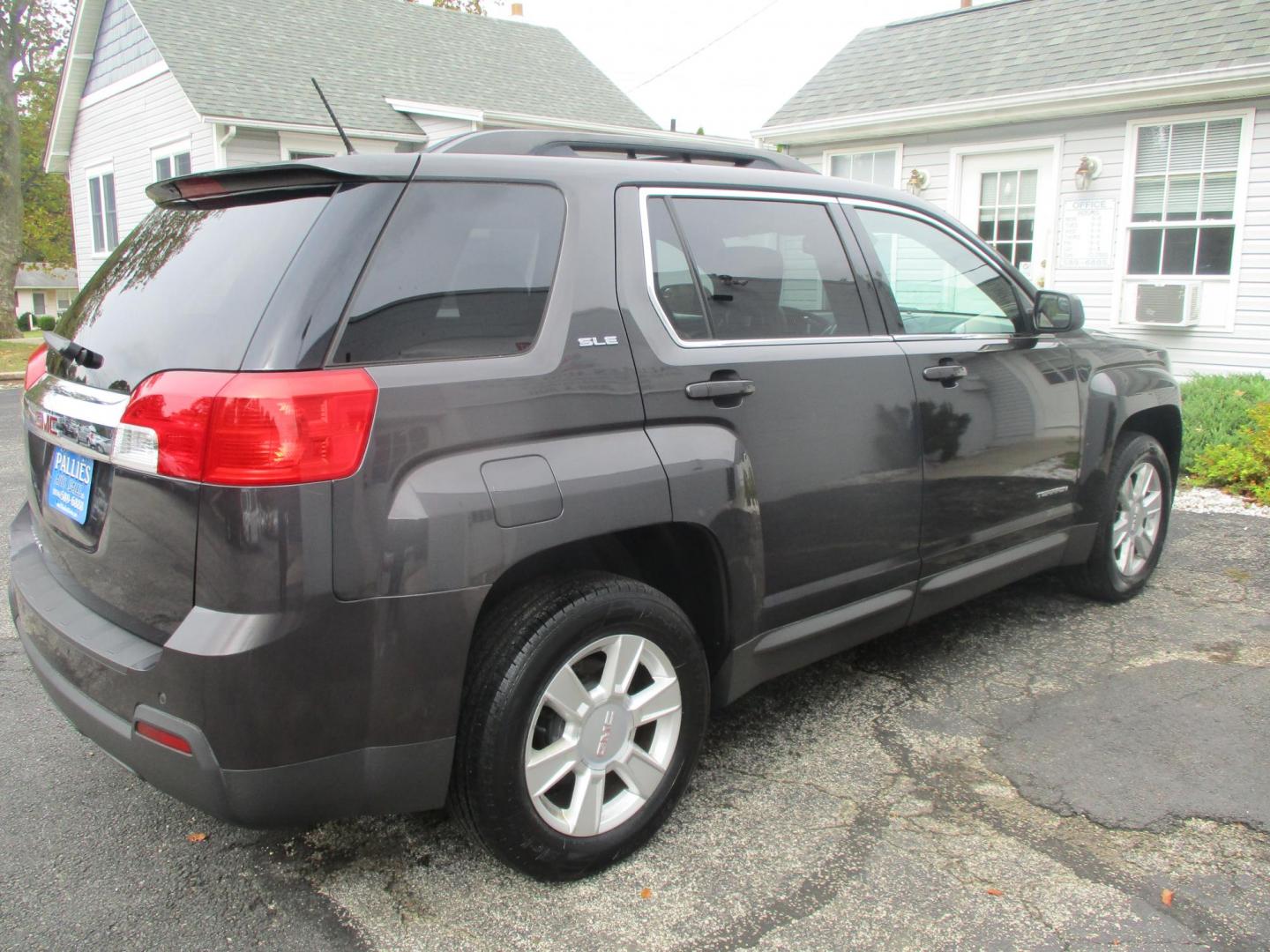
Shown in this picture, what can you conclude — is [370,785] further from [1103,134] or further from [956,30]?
[956,30]

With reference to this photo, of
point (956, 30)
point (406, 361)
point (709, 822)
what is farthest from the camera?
point (956, 30)

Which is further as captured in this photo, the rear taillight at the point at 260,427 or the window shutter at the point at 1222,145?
the window shutter at the point at 1222,145

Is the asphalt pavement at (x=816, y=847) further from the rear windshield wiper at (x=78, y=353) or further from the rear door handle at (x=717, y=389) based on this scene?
the rear windshield wiper at (x=78, y=353)

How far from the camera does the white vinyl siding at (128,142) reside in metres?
16.7

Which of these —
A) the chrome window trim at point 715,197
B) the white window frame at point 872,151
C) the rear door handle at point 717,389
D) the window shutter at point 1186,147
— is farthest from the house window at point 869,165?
the rear door handle at point 717,389

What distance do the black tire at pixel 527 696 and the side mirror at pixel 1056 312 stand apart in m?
2.25

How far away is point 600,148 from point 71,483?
A: 5.61 feet

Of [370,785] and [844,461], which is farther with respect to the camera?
[844,461]

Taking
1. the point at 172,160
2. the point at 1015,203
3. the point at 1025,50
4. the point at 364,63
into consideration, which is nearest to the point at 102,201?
the point at 172,160

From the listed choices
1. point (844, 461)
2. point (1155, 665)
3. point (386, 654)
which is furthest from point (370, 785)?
point (1155, 665)

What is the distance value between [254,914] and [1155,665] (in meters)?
3.39

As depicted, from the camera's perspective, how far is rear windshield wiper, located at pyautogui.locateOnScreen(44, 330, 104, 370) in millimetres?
2418

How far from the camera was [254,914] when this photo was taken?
2420 millimetres

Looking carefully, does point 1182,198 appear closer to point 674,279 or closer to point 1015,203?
point 1015,203
